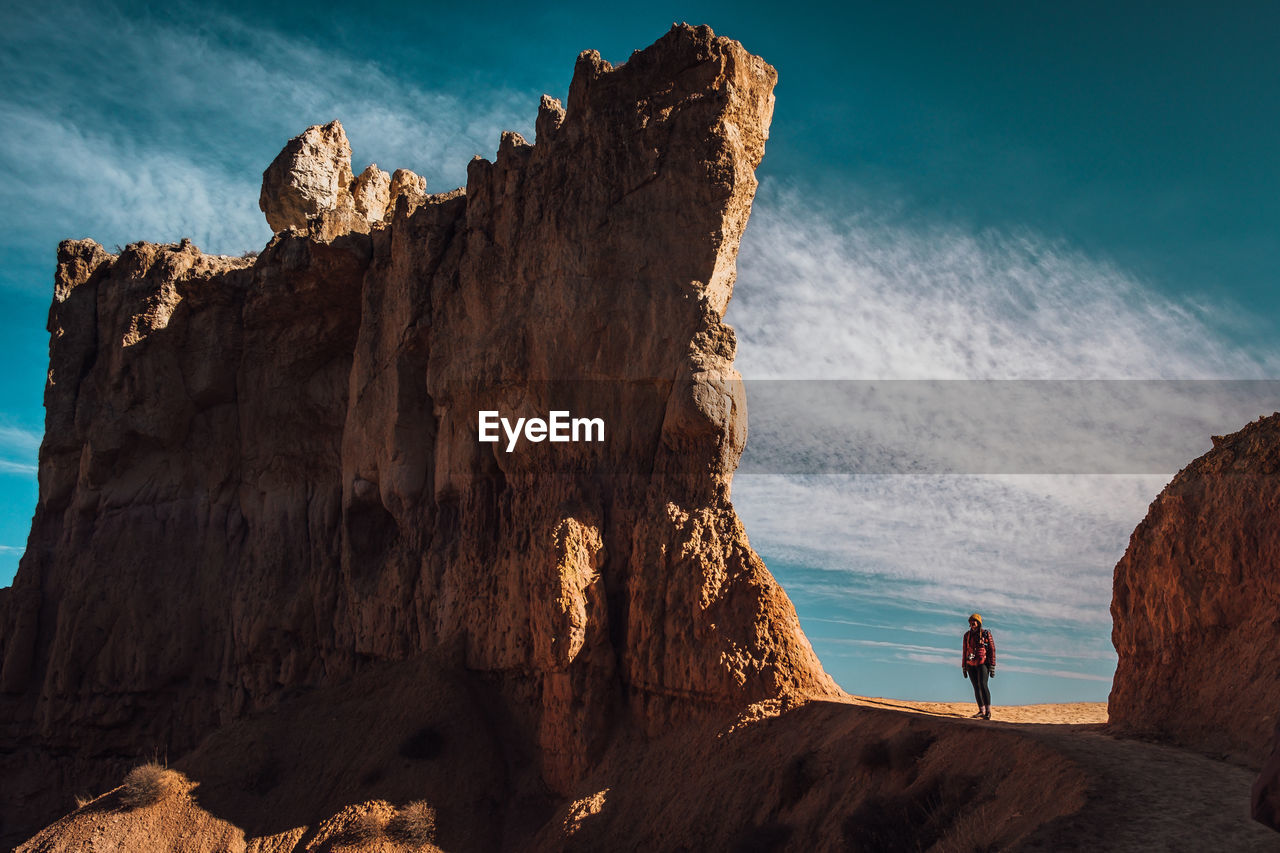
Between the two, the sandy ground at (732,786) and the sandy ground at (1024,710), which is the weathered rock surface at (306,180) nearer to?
the sandy ground at (732,786)

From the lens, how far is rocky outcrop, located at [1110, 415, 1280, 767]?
13.6 m

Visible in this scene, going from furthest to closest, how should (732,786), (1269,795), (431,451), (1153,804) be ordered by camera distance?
(431,451)
(732,786)
(1153,804)
(1269,795)

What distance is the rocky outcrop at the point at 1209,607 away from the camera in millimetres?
13625

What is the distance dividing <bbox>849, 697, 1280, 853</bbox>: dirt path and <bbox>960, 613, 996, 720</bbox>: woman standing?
3851mm

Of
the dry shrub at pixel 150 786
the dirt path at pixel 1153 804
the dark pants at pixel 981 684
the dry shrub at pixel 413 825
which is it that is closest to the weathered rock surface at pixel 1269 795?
the dirt path at pixel 1153 804

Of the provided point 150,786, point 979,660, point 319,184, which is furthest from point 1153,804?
point 319,184

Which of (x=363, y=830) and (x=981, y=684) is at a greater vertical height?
(x=981, y=684)

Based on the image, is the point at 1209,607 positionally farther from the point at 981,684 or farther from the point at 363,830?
the point at 363,830

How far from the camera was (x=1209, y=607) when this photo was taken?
14.7 meters

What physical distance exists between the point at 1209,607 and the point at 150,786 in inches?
802

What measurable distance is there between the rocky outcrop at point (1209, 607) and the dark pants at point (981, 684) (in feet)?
8.35

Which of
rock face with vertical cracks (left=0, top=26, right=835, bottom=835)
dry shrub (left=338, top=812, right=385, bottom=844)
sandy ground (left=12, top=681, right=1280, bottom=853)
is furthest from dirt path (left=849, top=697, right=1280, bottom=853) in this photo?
dry shrub (left=338, top=812, right=385, bottom=844)

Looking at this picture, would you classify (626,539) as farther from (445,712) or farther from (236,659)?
(236,659)

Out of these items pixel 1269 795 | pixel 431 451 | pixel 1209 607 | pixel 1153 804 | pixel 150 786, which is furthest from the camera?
pixel 431 451
